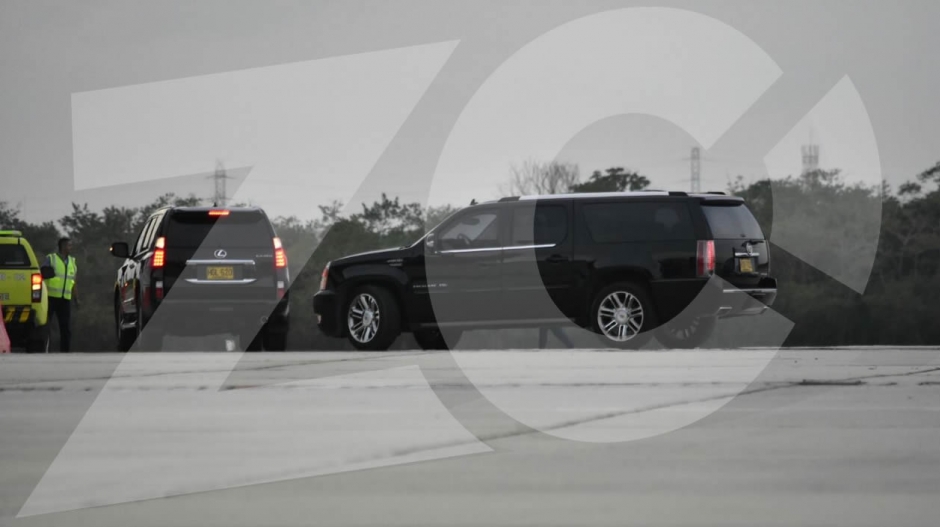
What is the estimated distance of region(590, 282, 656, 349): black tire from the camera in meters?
16.3

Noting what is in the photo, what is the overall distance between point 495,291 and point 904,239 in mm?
60974

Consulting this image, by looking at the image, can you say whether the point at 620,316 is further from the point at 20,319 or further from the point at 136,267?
the point at 20,319

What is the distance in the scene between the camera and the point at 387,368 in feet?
40.0

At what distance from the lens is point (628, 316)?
53.9 feet

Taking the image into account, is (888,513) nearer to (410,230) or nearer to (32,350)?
(32,350)

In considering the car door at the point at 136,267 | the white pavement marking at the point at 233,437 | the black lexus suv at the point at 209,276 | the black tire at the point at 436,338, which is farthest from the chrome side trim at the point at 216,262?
the white pavement marking at the point at 233,437

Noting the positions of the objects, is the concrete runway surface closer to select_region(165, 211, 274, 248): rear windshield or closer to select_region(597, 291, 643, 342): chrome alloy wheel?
select_region(597, 291, 643, 342): chrome alloy wheel

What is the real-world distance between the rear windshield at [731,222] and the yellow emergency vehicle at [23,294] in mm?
10367

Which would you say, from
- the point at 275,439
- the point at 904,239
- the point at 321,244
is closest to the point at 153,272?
the point at 275,439

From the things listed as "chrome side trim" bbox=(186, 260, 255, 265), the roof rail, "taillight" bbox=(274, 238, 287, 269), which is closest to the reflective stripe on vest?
"chrome side trim" bbox=(186, 260, 255, 265)

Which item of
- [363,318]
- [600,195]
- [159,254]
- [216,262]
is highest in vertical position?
[600,195]

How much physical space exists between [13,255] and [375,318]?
7.38 m

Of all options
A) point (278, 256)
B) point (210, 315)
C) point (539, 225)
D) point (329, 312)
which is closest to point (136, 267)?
point (210, 315)

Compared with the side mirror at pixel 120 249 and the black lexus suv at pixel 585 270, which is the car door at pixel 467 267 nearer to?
the black lexus suv at pixel 585 270
